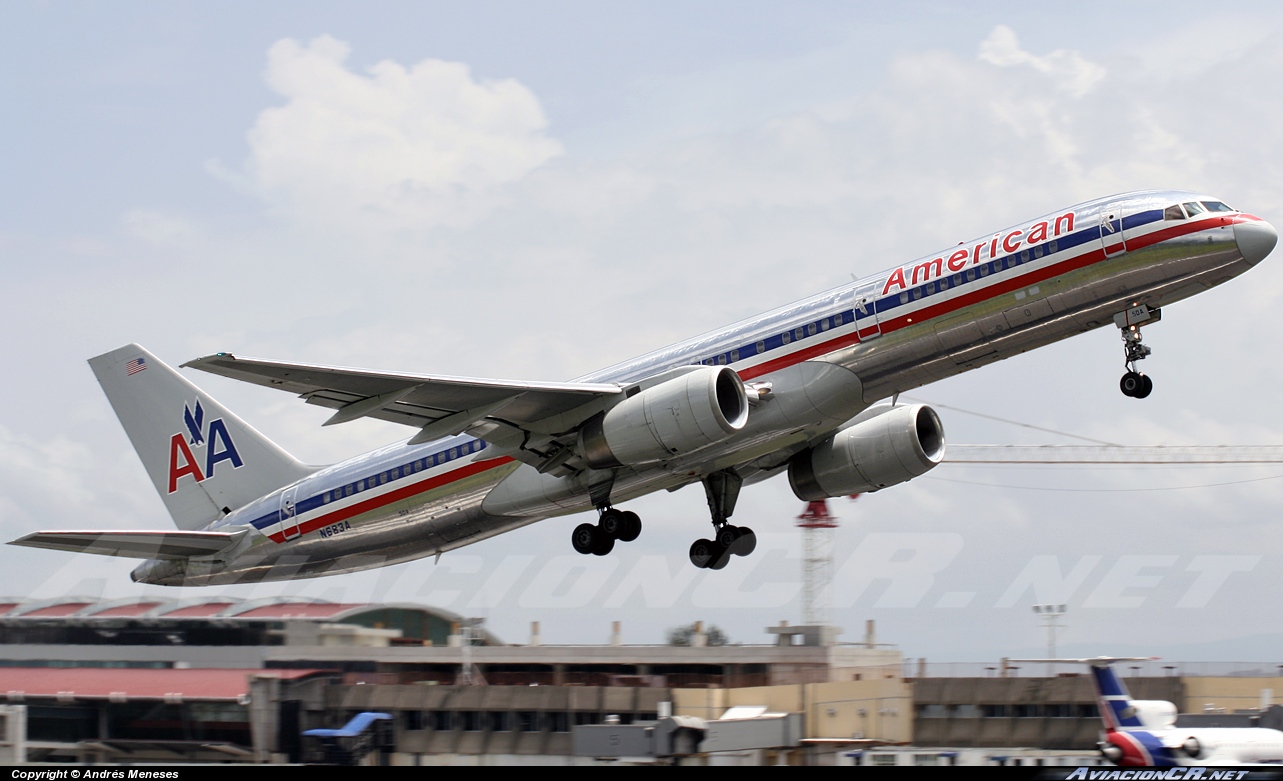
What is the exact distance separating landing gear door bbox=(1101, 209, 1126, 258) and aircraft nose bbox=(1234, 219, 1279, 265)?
1.91m

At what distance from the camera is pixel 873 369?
26.2 m

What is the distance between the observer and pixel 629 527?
29859mm

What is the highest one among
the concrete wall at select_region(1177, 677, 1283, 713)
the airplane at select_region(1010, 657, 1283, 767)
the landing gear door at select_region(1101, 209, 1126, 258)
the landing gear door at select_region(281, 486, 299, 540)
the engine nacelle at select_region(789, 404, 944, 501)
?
the landing gear door at select_region(1101, 209, 1126, 258)

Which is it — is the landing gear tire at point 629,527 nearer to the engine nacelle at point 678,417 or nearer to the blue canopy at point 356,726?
the engine nacelle at point 678,417

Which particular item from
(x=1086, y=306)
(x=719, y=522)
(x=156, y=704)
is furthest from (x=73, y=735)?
(x=1086, y=306)

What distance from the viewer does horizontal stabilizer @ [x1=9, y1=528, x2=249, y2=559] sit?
2916cm

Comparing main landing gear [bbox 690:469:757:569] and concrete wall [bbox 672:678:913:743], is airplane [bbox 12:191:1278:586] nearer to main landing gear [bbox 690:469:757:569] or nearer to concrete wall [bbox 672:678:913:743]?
main landing gear [bbox 690:469:757:569]

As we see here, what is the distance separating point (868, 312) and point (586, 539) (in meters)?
8.20

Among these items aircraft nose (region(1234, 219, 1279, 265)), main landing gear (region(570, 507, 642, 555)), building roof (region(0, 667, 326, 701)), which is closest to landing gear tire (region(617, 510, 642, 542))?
main landing gear (region(570, 507, 642, 555))

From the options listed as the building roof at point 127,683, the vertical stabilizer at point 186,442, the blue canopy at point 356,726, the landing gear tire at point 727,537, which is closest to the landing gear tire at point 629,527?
the landing gear tire at point 727,537

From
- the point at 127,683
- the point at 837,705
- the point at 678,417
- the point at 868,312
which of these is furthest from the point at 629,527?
the point at 127,683

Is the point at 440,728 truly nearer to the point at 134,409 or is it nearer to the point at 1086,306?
the point at 134,409

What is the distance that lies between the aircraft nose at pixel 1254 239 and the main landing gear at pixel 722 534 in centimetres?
1234
